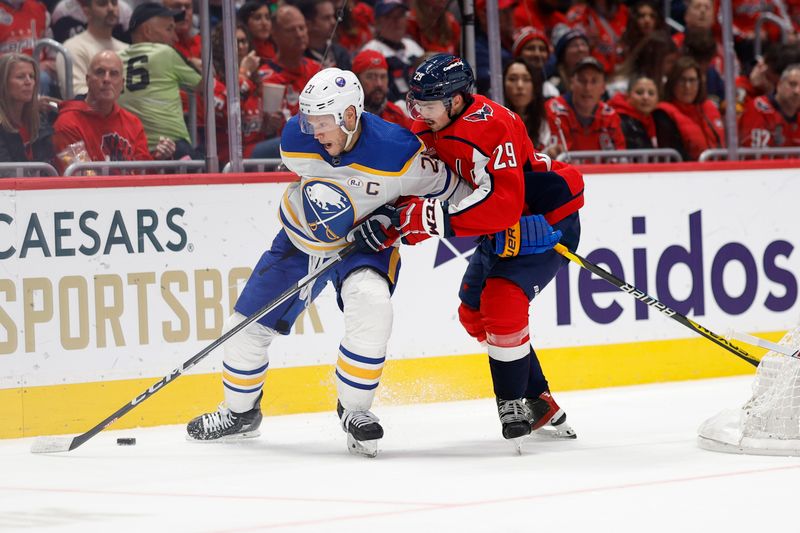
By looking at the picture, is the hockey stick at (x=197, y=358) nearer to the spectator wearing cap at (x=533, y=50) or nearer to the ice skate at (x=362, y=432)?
the ice skate at (x=362, y=432)

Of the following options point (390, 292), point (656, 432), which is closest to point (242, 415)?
point (390, 292)

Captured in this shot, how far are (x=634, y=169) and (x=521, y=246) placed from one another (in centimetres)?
193

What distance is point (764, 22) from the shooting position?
8.14 m

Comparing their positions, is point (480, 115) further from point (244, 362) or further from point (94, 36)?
point (94, 36)

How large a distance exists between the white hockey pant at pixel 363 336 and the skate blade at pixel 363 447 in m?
0.11

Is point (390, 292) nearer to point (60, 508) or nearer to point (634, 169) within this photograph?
point (60, 508)

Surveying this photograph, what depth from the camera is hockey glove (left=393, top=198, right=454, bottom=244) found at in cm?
404

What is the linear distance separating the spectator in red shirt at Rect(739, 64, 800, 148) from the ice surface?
1964 mm

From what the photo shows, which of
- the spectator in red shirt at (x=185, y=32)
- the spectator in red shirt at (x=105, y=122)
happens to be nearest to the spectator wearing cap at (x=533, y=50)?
the spectator in red shirt at (x=185, y=32)

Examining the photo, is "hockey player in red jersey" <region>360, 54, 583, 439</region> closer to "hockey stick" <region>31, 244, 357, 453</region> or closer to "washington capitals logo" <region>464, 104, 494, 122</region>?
"washington capitals logo" <region>464, 104, 494, 122</region>

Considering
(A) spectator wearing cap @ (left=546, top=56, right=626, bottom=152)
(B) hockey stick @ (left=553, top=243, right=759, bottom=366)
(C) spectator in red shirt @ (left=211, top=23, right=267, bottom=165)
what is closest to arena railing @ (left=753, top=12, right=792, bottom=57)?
(A) spectator wearing cap @ (left=546, top=56, right=626, bottom=152)

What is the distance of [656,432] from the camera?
4.63 m

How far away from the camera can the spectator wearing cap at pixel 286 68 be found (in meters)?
5.41

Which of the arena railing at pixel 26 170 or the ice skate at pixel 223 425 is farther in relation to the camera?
the arena railing at pixel 26 170
